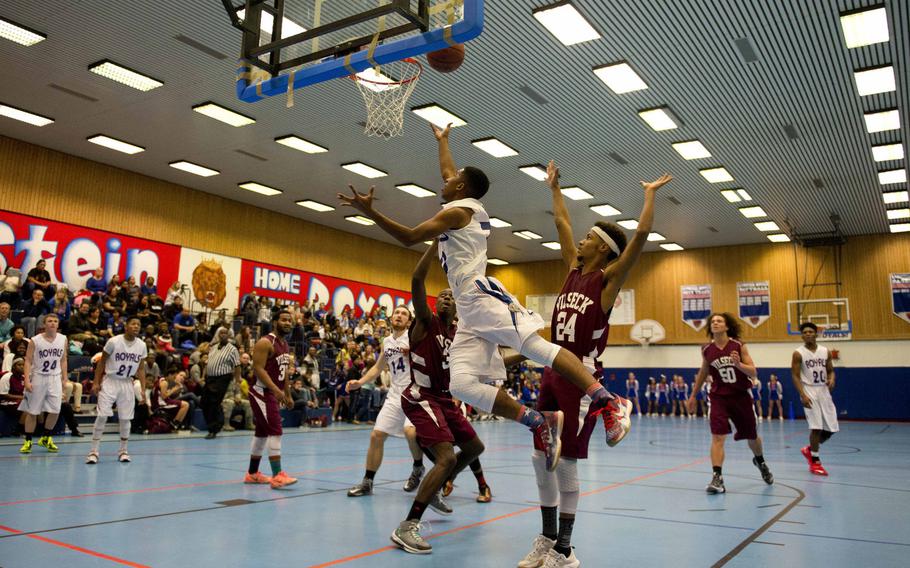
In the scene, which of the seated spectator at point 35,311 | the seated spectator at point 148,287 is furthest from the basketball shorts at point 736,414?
the seated spectator at point 148,287

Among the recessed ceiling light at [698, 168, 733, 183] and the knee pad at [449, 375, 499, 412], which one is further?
the recessed ceiling light at [698, 168, 733, 183]

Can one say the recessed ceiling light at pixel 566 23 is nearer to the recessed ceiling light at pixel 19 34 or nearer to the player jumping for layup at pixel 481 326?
the player jumping for layup at pixel 481 326

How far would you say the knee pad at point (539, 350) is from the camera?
384 cm

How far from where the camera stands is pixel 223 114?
15.1m

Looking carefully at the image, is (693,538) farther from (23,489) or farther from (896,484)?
(23,489)

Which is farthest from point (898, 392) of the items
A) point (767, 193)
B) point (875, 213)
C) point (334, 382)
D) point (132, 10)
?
point (132, 10)

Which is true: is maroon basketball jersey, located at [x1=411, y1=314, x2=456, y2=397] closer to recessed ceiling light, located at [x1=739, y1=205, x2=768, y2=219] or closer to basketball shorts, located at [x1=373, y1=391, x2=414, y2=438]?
basketball shorts, located at [x1=373, y1=391, x2=414, y2=438]

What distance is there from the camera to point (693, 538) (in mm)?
4598

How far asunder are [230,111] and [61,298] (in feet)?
19.5

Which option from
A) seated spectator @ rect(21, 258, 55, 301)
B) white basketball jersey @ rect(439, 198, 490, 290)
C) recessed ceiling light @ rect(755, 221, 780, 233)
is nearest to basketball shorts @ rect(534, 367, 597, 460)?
white basketball jersey @ rect(439, 198, 490, 290)

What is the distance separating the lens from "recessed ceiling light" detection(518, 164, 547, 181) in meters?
18.3

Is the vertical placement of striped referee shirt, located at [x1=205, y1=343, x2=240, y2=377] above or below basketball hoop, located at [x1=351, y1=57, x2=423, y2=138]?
below

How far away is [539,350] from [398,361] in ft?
11.4

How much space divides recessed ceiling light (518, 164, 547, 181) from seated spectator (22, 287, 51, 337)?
41.4 ft
